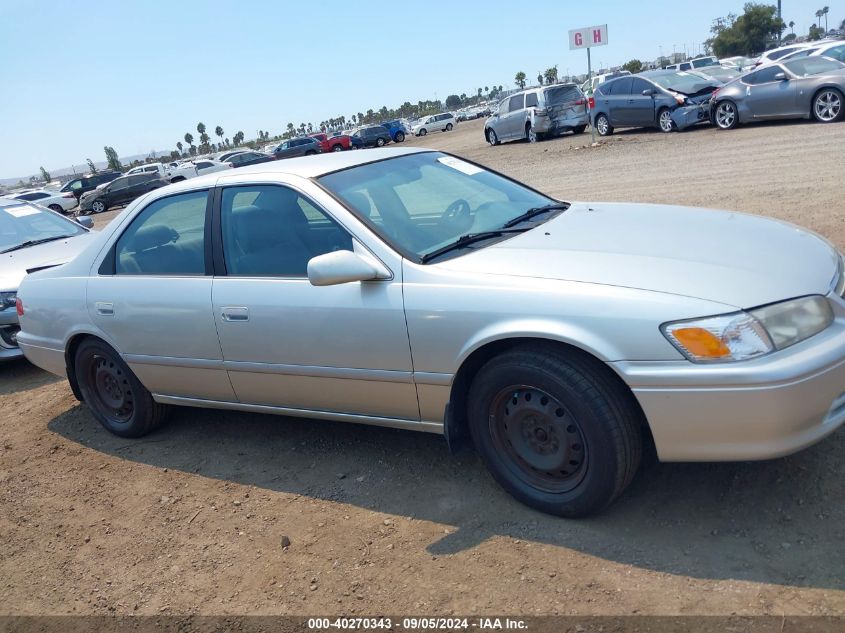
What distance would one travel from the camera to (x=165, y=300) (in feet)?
13.9

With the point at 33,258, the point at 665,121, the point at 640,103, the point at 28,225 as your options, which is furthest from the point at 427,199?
the point at 640,103

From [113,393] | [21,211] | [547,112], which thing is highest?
[21,211]

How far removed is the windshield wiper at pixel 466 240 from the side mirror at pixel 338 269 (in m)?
0.28

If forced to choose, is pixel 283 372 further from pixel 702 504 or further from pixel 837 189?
pixel 837 189

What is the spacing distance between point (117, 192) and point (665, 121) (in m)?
24.8

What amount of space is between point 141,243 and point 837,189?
7683 millimetres

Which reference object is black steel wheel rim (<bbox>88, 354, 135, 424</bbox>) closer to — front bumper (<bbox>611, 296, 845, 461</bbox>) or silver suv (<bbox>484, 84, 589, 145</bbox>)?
front bumper (<bbox>611, 296, 845, 461</bbox>)

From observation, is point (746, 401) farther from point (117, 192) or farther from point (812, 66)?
point (117, 192)

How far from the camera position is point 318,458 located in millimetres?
4262

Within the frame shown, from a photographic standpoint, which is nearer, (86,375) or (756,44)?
(86,375)

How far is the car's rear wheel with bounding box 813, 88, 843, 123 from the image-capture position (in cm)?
1456

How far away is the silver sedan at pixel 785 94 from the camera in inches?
579

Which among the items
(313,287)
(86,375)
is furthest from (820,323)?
(86,375)

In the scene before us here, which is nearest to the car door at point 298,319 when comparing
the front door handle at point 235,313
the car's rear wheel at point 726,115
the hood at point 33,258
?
the front door handle at point 235,313
